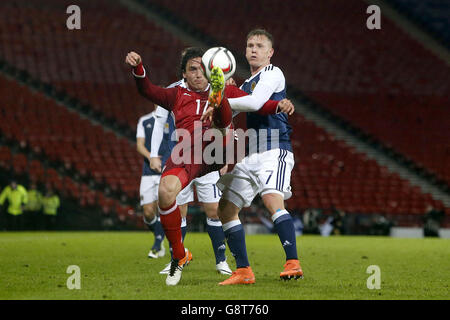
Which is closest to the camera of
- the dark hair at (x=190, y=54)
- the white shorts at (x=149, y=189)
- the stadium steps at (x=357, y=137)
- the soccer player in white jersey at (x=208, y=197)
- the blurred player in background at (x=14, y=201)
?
the dark hair at (x=190, y=54)

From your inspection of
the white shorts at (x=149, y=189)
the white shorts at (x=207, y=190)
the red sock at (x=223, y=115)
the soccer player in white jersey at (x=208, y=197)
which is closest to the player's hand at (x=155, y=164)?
the soccer player in white jersey at (x=208, y=197)

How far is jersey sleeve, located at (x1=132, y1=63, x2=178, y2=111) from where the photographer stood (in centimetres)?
612

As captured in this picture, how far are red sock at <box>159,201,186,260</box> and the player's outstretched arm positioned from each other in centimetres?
100

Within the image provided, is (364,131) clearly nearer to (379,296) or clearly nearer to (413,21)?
(413,21)

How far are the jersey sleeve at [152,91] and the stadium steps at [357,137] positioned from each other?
18851 mm

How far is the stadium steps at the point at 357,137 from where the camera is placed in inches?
955

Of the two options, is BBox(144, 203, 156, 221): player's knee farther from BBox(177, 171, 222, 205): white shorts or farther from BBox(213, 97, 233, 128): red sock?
BBox(213, 97, 233, 128): red sock

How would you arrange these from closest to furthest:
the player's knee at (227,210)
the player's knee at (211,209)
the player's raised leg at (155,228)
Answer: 1. the player's knee at (227,210)
2. the player's knee at (211,209)
3. the player's raised leg at (155,228)

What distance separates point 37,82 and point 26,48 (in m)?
2.18

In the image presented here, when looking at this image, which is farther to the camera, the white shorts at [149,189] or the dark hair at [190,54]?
the white shorts at [149,189]

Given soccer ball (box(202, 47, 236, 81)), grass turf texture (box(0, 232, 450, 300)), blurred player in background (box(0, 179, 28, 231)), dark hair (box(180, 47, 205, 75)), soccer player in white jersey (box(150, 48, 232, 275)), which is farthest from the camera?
blurred player in background (box(0, 179, 28, 231))

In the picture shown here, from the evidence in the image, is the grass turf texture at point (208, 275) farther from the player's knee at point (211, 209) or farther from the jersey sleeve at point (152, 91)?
the jersey sleeve at point (152, 91)

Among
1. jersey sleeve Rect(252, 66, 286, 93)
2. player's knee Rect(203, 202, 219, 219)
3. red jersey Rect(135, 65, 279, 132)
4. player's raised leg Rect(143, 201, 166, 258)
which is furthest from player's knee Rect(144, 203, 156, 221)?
jersey sleeve Rect(252, 66, 286, 93)

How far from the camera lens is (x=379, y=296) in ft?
17.9
